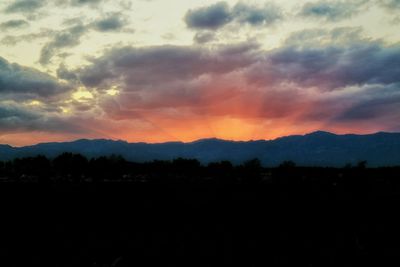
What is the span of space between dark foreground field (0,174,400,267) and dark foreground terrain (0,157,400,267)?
0.07 m

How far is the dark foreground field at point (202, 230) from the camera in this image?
2489 cm

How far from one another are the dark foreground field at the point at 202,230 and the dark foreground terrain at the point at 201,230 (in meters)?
0.07

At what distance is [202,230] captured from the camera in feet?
113

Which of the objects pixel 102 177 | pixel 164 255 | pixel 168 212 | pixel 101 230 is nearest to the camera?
pixel 164 255

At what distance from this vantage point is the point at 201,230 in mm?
34406

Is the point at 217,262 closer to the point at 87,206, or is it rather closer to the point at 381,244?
the point at 381,244

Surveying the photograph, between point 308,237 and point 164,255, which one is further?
point 308,237

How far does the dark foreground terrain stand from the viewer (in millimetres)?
24891

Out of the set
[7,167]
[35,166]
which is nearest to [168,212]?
[35,166]

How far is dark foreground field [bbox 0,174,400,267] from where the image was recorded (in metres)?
24.9

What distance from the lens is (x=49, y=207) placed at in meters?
48.7

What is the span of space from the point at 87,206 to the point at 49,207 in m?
4.15

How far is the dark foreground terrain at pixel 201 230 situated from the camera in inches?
980

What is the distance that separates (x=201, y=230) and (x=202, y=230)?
8 cm
